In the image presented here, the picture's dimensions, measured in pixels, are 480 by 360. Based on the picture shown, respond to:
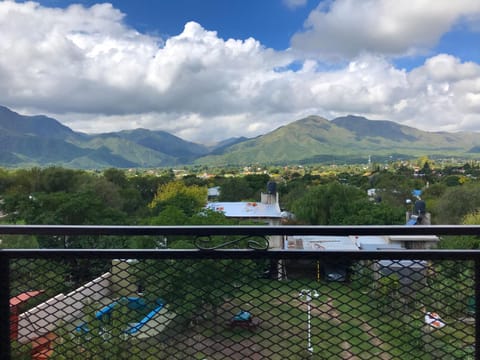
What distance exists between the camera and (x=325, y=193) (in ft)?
70.4

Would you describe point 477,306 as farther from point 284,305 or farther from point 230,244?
point 230,244

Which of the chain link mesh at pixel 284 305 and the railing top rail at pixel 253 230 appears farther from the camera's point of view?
the chain link mesh at pixel 284 305

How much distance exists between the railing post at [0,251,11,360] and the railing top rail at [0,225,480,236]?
0.11 metres

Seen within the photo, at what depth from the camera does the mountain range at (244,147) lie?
101 meters

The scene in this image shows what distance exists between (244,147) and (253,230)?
151m

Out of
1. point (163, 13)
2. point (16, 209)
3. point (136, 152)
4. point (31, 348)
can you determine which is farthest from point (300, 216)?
point (136, 152)

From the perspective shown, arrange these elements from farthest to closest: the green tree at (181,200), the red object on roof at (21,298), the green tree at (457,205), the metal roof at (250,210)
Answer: the metal roof at (250,210) → the green tree at (181,200) → the green tree at (457,205) → the red object on roof at (21,298)

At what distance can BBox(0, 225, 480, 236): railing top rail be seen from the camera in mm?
979

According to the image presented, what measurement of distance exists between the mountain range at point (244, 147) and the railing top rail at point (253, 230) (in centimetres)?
8867

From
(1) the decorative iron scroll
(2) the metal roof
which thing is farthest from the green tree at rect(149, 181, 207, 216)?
(1) the decorative iron scroll

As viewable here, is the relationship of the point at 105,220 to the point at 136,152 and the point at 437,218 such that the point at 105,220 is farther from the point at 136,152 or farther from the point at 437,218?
the point at 136,152

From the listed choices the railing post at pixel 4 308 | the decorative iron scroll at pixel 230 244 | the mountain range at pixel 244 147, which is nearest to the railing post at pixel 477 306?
the decorative iron scroll at pixel 230 244

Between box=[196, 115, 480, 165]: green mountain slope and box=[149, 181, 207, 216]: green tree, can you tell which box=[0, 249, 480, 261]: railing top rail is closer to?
box=[149, 181, 207, 216]: green tree

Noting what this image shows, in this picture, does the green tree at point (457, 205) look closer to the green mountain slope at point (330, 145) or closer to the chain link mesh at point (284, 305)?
the chain link mesh at point (284, 305)
